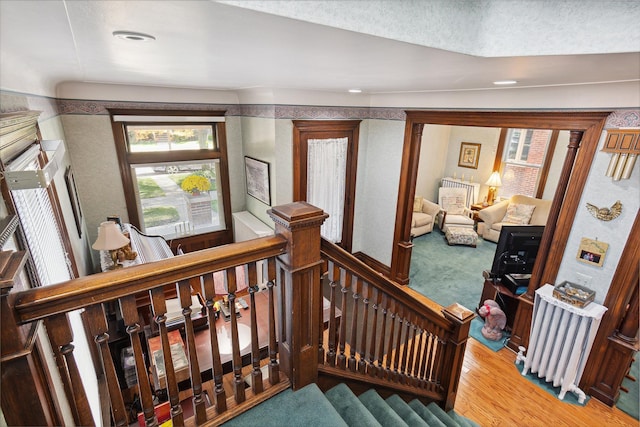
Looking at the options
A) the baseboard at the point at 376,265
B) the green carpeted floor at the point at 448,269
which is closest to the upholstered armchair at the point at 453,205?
the green carpeted floor at the point at 448,269

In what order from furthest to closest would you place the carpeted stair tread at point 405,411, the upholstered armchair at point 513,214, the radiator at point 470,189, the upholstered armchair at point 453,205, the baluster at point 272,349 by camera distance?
the radiator at point 470,189 → the upholstered armchair at point 453,205 → the upholstered armchair at point 513,214 → the carpeted stair tread at point 405,411 → the baluster at point 272,349

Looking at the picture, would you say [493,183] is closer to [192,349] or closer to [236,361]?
[236,361]

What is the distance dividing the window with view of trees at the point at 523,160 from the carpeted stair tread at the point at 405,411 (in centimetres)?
623

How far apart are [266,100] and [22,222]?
9.66ft

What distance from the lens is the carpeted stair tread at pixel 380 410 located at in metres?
1.65

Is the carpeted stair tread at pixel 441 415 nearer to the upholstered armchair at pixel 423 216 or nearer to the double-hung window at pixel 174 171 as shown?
the double-hung window at pixel 174 171

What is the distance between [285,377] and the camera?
1450 mm

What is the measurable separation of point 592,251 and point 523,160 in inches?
184

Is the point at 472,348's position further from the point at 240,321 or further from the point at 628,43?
the point at 628,43

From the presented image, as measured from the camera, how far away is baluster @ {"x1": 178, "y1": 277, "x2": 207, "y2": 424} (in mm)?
1067

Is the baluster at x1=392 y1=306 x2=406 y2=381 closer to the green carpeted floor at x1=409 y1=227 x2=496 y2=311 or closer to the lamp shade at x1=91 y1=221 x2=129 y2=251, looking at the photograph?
the lamp shade at x1=91 y1=221 x2=129 y2=251

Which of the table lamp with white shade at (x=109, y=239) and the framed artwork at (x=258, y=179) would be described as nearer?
the table lamp with white shade at (x=109, y=239)

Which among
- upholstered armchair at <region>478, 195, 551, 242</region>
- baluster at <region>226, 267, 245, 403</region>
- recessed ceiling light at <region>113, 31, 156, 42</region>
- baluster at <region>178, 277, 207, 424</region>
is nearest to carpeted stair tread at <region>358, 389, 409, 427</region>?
baluster at <region>226, 267, 245, 403</region>

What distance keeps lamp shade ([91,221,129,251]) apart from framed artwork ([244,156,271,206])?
1.77 meters
